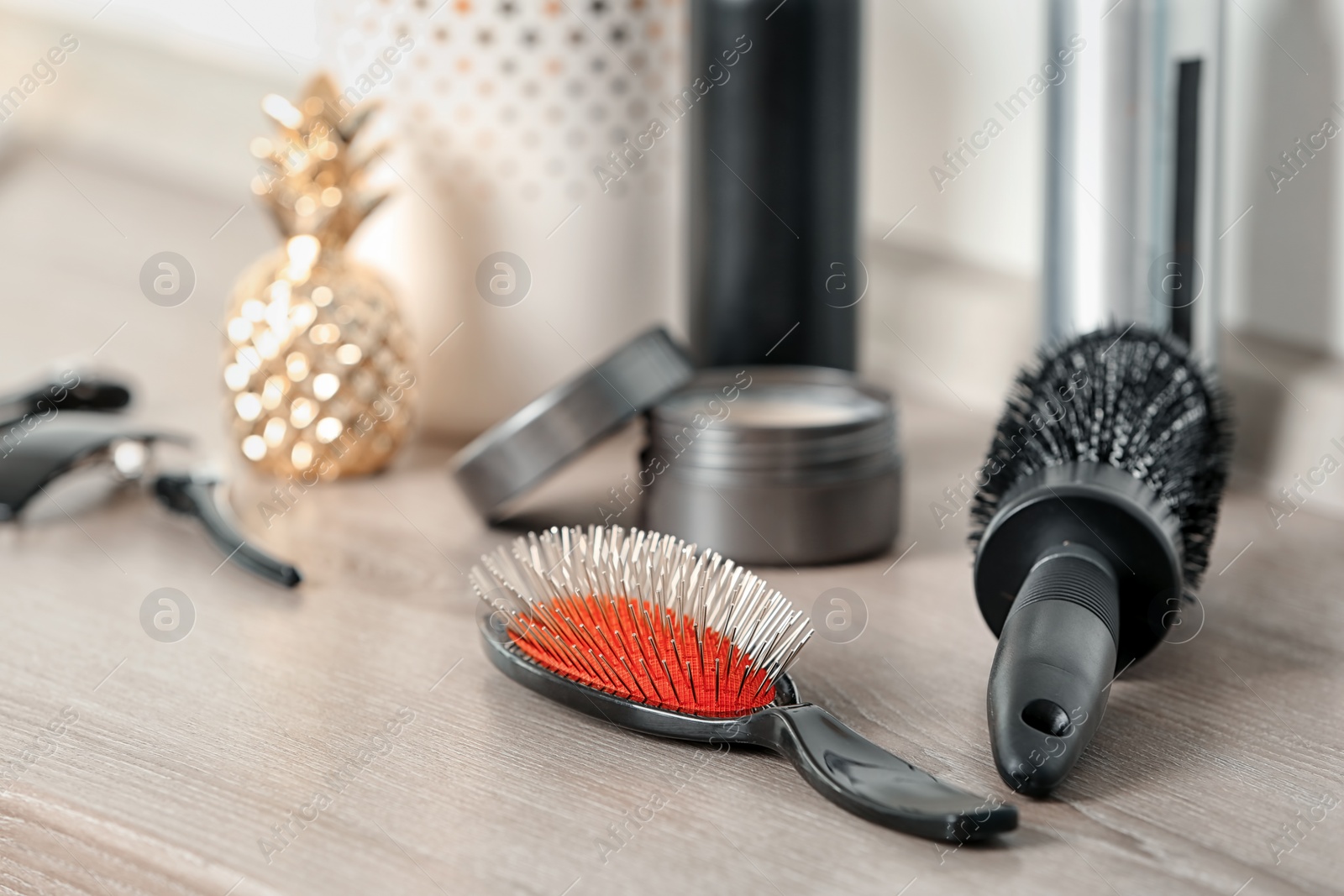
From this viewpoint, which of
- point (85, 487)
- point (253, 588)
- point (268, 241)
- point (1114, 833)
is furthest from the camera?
point (268, 241)

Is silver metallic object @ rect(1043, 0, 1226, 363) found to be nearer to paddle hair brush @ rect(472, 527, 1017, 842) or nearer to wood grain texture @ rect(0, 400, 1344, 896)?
wood grain texture @ rect(0, 400, 1344, 896)

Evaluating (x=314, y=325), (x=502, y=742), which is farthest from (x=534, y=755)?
(x=314, y=325)

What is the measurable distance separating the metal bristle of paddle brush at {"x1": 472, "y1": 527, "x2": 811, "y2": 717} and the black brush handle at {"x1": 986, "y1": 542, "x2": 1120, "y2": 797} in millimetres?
59

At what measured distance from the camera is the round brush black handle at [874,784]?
29cm

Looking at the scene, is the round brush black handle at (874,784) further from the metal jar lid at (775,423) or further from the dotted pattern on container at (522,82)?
the dotted pattern on container at (522,82)

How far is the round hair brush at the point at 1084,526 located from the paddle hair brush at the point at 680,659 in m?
0.03

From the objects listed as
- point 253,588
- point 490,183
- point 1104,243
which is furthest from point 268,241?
point 1104,243

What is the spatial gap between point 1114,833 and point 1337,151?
0.37 m

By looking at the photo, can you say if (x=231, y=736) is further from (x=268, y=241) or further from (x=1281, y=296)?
(x=268, y=241)

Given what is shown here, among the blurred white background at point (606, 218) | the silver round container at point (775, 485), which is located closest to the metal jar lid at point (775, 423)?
the silver round container at point (775, 485)

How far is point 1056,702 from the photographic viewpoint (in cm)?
32

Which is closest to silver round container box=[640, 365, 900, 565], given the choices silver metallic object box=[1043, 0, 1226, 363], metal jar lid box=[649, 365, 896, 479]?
metal jar lid box=[649, 365, 896, 479]

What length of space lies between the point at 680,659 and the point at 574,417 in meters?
0.16

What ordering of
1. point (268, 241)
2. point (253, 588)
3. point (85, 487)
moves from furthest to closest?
point (268, 241) → point (85, 487) → point (253, 588)
